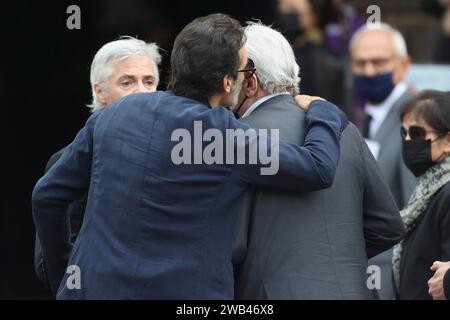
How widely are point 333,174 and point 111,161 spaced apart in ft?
2.48

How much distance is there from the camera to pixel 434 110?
15.3 feet

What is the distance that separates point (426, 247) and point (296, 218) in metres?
0.91

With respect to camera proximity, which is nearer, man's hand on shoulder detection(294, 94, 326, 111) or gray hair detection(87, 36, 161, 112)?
man's hand on shoulder detection(294, 94, 326, 111)

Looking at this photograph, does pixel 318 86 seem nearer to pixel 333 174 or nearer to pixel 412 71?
pixel 412 71

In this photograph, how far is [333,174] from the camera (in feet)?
11.9

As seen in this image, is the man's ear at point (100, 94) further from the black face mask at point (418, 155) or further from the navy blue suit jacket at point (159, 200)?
the black face mask at point (418, 155)

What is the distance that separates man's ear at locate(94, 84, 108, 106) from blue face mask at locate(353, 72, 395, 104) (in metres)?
2.60

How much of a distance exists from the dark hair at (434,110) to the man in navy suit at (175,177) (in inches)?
45.0

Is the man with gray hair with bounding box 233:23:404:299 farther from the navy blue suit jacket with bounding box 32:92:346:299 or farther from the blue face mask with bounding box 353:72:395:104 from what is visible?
the blue face mask with bounding box 353:72:395:104

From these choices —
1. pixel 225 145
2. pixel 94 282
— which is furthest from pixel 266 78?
pixel 94 282

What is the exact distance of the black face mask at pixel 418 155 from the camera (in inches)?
182

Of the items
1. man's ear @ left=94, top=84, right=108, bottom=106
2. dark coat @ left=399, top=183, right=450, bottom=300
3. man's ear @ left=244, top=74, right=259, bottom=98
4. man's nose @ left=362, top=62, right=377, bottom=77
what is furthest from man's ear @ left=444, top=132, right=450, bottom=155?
man's nose @ left=362, top=62, right=377, bottom=77

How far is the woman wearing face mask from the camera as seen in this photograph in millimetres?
Answer: 4387

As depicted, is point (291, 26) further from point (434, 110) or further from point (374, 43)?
point (434, 110)
